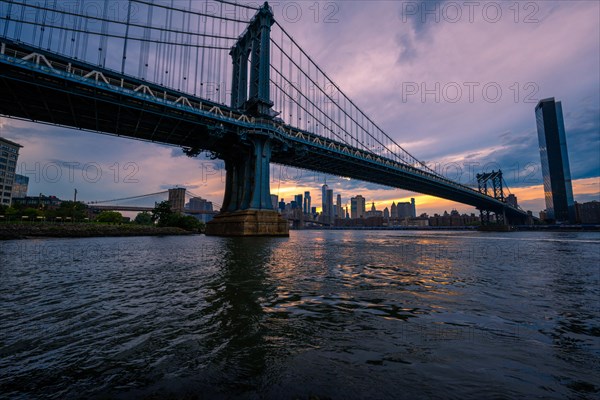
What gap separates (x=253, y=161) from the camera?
127ft

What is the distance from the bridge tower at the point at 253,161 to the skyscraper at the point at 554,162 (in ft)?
454

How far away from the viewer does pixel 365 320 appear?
4.38m

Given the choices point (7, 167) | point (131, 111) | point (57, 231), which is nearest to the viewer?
point (131, 111)

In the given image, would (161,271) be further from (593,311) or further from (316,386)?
(593,311)

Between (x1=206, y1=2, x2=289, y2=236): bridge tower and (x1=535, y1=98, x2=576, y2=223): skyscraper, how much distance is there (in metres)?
138

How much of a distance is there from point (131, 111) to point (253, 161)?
15.6m

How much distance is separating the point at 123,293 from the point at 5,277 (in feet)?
16.3

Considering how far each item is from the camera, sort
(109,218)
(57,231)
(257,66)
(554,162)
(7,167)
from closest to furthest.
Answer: (57,231) < (257,66) < (109,218) < (7,167) < (554,162)

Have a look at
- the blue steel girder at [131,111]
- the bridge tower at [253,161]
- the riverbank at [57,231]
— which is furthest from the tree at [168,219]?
the blue steel girder at [131,111]

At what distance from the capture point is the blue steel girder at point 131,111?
25906 mm

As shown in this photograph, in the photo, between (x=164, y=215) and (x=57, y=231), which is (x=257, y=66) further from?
(x=164, y=215)

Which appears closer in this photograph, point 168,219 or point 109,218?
point 168,219

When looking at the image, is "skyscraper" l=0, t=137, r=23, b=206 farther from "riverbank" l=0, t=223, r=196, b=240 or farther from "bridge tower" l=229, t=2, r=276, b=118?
"bridge tower" l=229, t=2, r=276, b=118

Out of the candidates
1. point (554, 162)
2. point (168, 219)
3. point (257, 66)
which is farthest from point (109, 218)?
point (554, 162)
